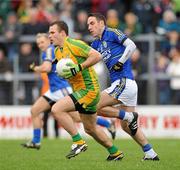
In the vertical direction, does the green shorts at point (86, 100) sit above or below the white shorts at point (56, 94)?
above

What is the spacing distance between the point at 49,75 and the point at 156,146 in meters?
2.86

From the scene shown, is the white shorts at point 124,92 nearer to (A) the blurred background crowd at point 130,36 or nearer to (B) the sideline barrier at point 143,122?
(A) the blurred background crowd at point 130,36

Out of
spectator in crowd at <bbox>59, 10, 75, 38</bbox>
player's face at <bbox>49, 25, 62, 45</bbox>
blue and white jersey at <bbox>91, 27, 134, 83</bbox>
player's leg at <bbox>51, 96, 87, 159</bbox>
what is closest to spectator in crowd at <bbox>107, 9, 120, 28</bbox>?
spectator in crowd at <bbox>59, 10, 75, 38</bbox>

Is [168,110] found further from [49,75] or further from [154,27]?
[49,75]

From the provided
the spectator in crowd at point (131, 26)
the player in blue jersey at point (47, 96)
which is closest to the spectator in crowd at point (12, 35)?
the spectator in crowd at point (131, 26)

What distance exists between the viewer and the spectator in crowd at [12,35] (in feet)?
70.8

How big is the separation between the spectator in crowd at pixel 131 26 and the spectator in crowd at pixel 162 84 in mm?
1024

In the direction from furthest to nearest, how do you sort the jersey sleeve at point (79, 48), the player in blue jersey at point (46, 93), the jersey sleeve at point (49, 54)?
1. the jersey sleeve at point (49, 54)
2. the player in blue jersey at point (46, 93)
3. the jersey sleeve at point (79, 48)

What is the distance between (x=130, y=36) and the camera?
21219mm

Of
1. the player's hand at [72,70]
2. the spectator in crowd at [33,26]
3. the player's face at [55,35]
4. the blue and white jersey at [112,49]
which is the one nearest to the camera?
the player's hand at [72,70]

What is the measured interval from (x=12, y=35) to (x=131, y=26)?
3.55 metres

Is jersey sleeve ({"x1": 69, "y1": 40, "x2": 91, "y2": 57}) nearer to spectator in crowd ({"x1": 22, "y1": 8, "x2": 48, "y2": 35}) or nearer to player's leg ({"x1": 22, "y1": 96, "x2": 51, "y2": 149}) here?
player's leg ({"x1": 22, "y1": 96, "x2": 51, "y2": 149})

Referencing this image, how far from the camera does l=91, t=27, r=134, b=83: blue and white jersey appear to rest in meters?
12.3

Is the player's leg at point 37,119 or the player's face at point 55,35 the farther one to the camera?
the player's leg at point 37,119
